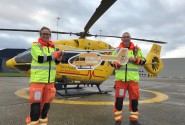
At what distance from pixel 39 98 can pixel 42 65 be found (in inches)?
25.2

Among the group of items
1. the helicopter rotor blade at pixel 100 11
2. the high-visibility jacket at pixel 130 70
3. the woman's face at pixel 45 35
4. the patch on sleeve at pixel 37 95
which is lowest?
the patch on sleeve at pixel 37 95

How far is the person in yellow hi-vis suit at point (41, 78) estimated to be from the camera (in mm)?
4234

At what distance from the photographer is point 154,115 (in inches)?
245

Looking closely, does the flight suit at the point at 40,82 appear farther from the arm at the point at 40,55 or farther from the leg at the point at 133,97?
the leg at the point at 133,97

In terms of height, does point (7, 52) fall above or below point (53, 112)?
above

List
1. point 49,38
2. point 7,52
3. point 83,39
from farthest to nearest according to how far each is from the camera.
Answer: point 7,52
point 83,39
point 49,38

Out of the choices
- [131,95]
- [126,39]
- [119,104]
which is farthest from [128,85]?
[126,39]

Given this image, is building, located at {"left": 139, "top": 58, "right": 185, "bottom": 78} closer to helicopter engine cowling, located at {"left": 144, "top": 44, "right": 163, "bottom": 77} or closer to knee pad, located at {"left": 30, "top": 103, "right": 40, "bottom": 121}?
helicopter engine cowling, located at {"left": 144, "top": 44, "right": 163, "bottom": 77}

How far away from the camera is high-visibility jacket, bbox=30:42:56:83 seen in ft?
14.1

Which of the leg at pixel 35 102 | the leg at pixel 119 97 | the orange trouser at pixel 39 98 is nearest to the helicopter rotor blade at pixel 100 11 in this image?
the leg at pixel 119 97

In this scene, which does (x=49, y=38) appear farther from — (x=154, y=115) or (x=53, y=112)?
Answer: (x=154, y=115)

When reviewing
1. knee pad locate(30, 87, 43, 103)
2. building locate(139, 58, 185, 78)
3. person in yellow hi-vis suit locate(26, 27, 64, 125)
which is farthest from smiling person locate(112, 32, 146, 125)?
building locate(139, 58, 185, 78)

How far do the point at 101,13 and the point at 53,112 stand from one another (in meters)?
3.28

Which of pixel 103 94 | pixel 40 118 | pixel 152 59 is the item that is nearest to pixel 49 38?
pixel 40 118
